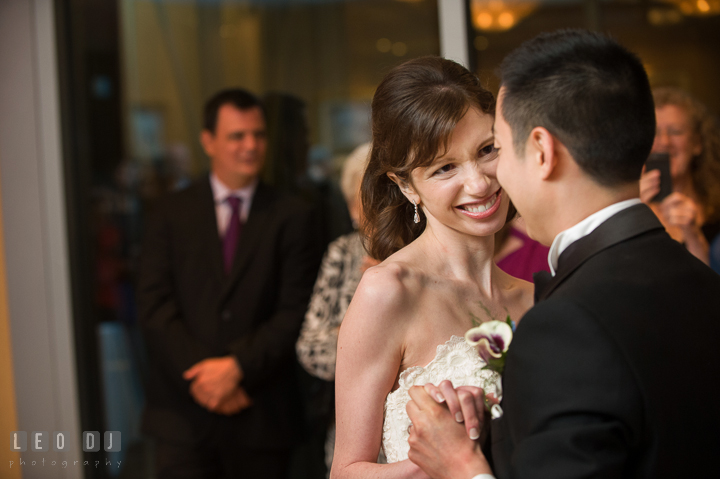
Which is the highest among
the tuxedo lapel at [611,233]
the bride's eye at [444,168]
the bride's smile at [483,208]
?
the bride's eye at [444,168]

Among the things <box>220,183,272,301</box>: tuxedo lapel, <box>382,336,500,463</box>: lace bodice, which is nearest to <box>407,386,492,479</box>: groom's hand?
<box>382,336,500,463</box>: lace bodice

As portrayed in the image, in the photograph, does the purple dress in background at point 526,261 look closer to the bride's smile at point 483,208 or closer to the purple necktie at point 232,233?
the bride's smile at point 483,208

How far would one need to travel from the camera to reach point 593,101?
0.92 meters

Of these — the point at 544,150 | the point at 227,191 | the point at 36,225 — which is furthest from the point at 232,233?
the point at 544,150

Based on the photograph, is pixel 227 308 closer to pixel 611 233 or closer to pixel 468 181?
pixel 468 181

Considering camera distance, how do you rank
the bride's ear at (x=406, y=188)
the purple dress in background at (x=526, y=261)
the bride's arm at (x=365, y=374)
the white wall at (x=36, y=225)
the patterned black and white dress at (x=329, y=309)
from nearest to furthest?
the bride's arm at (x=365, y=374) < the bride's ear at (x=406, y=188) < the purple dress in background at (x=526, y=261) < the patterned black and white dress at (x=329, y=309) < the white wall at (x=36, y=225)

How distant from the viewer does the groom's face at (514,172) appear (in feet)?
3.31

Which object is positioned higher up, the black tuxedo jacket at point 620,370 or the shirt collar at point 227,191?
the shirt collar at point 227,191

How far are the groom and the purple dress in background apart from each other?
3.72 feet

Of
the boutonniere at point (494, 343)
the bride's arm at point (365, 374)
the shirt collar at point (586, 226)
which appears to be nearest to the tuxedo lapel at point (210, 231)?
the bride's arm at point (365, 374)

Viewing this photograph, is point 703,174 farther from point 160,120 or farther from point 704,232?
point 160,120

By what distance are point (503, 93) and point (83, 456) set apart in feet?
11.4

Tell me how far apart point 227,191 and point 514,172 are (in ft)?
7.46

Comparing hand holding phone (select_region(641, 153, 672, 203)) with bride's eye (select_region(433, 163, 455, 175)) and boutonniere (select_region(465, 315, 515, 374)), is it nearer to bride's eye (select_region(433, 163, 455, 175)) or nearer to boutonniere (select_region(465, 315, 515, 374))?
bride's eye (select_region(433, 163, 455, 175))
